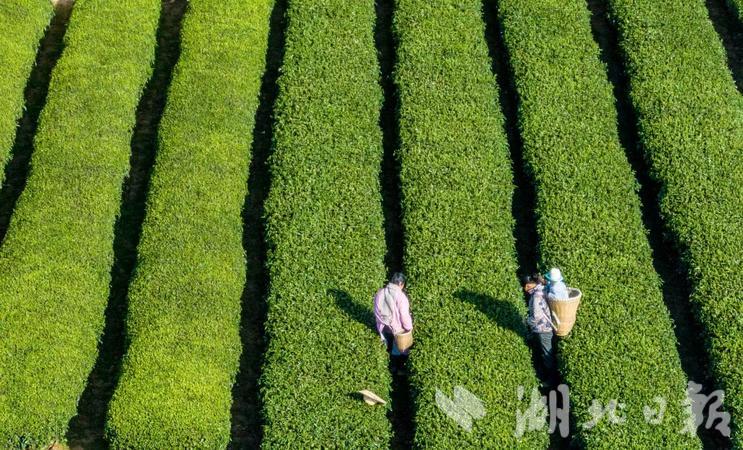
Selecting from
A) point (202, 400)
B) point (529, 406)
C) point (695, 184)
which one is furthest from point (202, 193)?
point (695, 184)

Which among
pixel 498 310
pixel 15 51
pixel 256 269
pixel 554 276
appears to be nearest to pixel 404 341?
pixel 498 310

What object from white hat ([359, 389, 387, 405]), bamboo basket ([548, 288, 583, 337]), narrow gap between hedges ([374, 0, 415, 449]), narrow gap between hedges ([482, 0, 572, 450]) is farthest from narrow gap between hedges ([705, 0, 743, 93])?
white hat ([359, 389, 387, 405])

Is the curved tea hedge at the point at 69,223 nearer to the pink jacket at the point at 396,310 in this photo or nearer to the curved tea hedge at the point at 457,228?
the pink jacket at the point at 396,310

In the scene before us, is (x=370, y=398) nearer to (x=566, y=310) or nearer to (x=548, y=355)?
(x=548, y=355)

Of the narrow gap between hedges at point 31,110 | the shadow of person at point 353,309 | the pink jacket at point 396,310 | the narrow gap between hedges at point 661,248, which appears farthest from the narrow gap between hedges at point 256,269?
the narrow gap between hedges at point 661,248

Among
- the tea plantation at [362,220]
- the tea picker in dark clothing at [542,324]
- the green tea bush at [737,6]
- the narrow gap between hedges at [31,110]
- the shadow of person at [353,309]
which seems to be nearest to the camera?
the tea plantation at [362,220]

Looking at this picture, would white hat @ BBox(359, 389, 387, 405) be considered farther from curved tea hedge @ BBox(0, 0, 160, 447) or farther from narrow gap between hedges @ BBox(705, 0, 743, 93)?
narrow gap between hedges @ BBox(705, 0, 743, 93)
